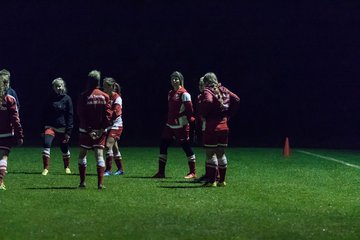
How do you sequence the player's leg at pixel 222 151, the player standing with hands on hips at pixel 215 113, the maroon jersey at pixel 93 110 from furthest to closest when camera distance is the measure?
the player's leg at pixel 222 151 < the player standing with hands on hips at pixel 215 113 < the maroon jersey at pixel 93 110

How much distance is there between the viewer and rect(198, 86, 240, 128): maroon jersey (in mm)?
12922

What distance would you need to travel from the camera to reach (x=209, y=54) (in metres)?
32.1

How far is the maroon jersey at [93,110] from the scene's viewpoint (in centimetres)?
1248

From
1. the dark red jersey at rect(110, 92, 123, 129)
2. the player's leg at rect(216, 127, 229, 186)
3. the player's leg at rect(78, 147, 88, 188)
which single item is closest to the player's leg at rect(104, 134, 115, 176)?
the dark red jersey at rect(110, 92, 123, 129)

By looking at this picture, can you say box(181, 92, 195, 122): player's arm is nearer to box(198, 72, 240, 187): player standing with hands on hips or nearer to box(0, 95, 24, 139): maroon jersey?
box(198, 72, 240, 187): player standing with hands on hips

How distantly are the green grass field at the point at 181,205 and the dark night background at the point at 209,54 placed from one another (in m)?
14.3

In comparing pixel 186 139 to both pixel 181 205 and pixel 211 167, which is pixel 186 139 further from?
pixel 181 205

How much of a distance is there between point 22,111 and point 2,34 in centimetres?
329

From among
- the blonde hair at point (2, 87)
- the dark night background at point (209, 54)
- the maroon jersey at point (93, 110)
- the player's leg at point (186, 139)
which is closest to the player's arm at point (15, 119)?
the blonde hair at point (2, 87)

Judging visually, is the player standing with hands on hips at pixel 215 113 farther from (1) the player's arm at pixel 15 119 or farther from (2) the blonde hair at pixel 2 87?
(2) the blonde hair at pixel 2 87

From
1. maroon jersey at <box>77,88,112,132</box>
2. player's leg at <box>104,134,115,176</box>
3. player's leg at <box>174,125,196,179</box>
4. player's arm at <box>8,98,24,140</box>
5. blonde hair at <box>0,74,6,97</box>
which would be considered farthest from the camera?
Result: player's leg at <box>104,134,115,176</box>

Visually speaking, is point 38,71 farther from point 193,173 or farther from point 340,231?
point 340,231

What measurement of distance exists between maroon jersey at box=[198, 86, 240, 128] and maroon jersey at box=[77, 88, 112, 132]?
5.38ft

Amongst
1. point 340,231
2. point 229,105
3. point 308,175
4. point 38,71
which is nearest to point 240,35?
point 38,71
